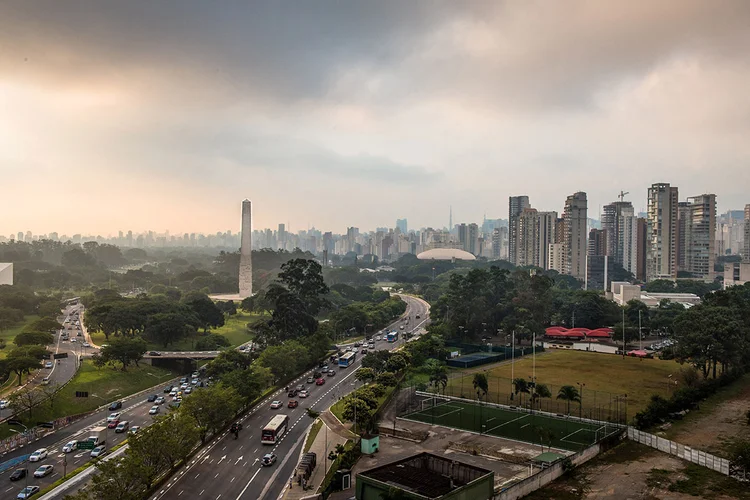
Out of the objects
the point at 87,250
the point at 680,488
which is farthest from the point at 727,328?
the point at 87,250

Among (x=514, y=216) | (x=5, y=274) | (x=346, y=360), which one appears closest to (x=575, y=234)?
(x=514, y=216)

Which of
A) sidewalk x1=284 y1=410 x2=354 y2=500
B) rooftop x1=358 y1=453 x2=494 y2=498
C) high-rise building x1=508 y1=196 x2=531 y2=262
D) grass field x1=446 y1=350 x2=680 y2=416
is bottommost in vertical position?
sidewalk x1=284 y1=410 x2=354 y2=500

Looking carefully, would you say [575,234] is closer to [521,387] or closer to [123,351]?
[521,387]

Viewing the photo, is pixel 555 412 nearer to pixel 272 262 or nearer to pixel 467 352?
pixel 467 352

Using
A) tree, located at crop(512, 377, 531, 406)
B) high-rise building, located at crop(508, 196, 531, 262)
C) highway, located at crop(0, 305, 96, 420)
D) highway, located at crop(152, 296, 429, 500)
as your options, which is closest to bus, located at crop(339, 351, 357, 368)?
highway, located at crop(152, 296, 429, 500)

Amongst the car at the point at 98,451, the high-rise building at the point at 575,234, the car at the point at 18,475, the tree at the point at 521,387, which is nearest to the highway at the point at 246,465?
the car at the point at 98,451

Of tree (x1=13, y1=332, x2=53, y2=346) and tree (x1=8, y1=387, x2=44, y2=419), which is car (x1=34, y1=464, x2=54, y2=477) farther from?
tree (x1=13, y1=332, x2=53, y2=346)
